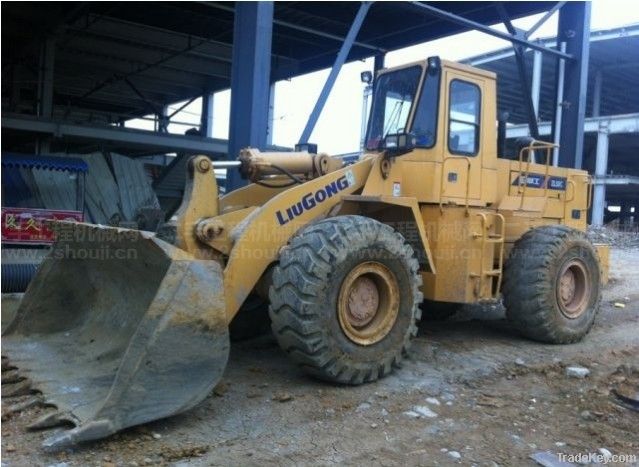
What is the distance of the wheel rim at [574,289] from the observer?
21.9 ft

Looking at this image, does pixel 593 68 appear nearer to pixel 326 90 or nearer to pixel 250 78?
pixel 326 90

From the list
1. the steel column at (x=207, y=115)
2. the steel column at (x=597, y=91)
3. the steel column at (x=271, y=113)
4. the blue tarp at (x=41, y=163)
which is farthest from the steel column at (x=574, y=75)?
the steel column at (x=597, y=91)

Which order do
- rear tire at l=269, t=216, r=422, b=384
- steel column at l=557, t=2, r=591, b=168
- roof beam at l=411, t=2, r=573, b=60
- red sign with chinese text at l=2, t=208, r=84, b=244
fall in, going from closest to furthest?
1. rear tire at l=269, t=216, r=422, b=384
2. roof beam at l=411, t=2, r=573, b=60
3. red sign with chinese text at l=2, t=208, r=84, b=244
4. steel column at l=557, t=2, r=591, b=168

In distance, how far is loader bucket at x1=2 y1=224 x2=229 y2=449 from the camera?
373cm

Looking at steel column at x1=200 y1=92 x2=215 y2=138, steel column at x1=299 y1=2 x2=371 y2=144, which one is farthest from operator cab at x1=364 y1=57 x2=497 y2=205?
steel column at x1=200 y1=92 x2=215 y2=138

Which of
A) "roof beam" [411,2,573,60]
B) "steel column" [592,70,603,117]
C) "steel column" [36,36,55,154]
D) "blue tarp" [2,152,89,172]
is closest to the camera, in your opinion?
"roof beam" [411,2,573,60]

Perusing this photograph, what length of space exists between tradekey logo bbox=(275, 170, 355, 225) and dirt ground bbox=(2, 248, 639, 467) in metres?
1.34

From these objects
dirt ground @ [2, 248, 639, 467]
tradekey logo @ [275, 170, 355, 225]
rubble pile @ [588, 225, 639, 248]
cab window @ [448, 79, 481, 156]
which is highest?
cab window @ [448, 79, 481, 156]

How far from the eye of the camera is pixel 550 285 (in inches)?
251

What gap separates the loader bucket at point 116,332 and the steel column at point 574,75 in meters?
8.63

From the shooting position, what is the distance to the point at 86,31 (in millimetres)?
14969

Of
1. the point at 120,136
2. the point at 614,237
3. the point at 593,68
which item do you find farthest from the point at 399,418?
the point at 593,68

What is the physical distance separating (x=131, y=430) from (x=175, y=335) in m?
0.65

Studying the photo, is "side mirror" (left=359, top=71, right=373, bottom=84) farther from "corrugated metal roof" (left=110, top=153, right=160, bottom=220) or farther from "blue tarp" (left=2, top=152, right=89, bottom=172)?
"corrugated metal roof" (left=110, top=153, right=160, bottom=220)
